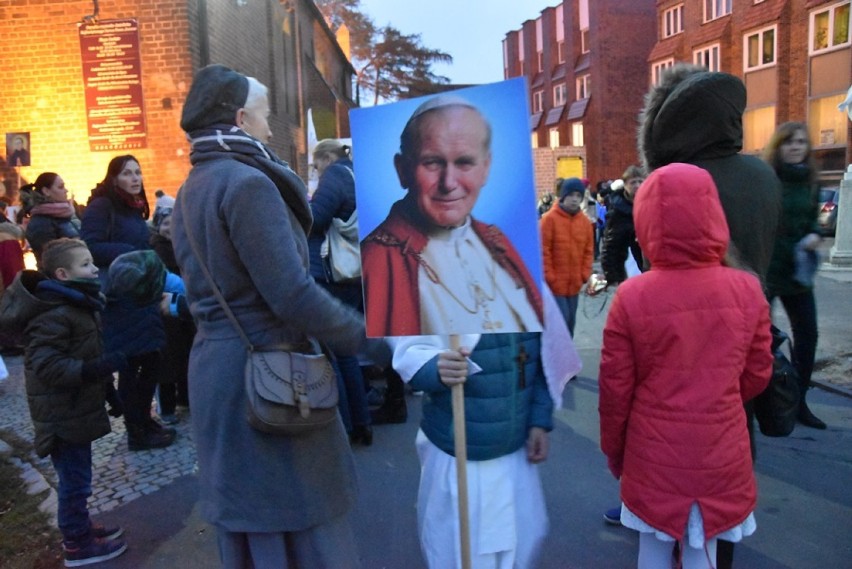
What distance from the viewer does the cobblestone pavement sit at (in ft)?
13.6

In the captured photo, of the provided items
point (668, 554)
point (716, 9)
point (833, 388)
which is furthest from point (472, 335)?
point (716, 9)

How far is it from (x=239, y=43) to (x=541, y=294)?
12252 millimetres

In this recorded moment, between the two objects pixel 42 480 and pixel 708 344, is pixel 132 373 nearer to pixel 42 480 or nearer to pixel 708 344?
pixel 42 480

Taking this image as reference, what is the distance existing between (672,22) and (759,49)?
6566 millimetres

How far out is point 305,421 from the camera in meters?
2.05

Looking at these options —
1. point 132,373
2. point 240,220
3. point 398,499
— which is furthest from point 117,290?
point 240,220

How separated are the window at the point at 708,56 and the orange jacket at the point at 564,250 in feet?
86.0

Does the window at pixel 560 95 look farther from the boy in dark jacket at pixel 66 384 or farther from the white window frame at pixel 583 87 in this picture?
the boy in dark jacket at pixel 66 384

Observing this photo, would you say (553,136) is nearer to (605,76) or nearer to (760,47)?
(605,76)

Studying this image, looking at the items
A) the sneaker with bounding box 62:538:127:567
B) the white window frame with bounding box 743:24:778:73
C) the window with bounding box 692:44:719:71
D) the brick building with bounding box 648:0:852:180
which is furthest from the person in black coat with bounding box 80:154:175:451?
the window with bounding box 692:44:719:71

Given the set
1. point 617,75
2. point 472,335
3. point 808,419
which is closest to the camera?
point 472,335

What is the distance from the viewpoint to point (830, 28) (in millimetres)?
23172

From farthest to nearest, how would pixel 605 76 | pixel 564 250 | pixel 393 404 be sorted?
1. pixel 605 76
2. pixel 564 250
3. pixel 393 404

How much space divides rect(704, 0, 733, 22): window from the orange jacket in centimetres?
2721
